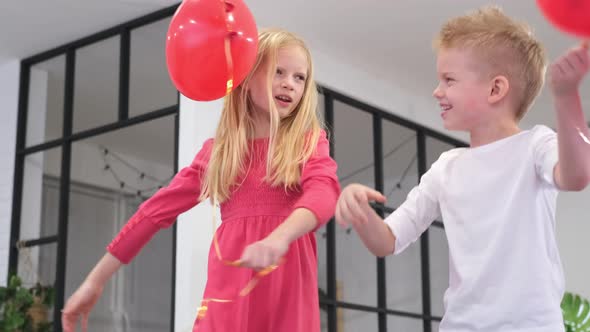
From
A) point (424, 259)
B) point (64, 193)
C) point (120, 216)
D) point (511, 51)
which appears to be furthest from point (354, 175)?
point (511, 51)

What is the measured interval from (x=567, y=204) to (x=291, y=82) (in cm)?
452

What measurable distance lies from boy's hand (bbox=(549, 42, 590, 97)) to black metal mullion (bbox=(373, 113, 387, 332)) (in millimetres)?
3650

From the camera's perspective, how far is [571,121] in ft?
3.86

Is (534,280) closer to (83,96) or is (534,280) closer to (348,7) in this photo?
(348,7)

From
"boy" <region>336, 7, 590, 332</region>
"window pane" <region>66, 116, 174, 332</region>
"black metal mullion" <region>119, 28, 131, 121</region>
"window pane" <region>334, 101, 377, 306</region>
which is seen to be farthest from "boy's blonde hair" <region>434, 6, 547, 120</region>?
"window pane" <region>66, 116, 174, 332</region>

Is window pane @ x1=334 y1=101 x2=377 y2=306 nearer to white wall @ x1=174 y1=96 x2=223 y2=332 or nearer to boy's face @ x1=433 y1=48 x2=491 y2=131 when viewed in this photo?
white wall @ x1=174 y1=96 x2=223 y2=332

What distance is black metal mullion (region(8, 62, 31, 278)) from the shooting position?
446 centimetres

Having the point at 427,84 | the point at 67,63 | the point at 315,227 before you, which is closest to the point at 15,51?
the point at 67,63

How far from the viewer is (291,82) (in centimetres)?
178

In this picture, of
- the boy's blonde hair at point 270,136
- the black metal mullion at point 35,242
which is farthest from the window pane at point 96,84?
the boy's blonde hair at point 270,136

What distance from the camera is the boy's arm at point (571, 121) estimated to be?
1.12 metres

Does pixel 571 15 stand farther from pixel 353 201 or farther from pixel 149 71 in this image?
pixel 149 71

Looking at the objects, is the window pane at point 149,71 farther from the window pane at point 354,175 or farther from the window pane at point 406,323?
the window pane at point 406,323

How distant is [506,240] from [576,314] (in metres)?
3.90
